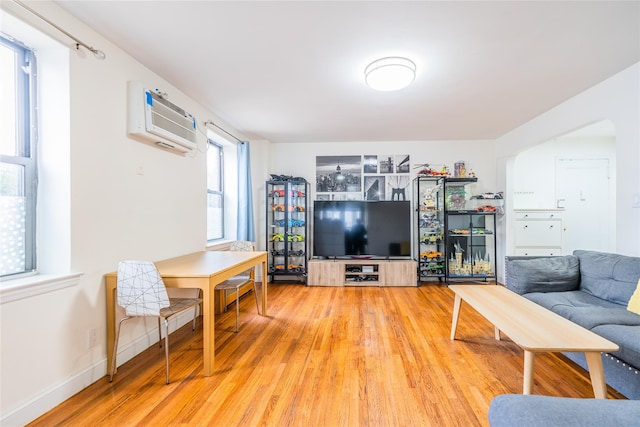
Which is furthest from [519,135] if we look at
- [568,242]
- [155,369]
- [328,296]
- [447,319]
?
[155,369]

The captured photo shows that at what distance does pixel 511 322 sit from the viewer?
1841 millimetres

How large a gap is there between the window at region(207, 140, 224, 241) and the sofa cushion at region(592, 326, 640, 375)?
408cm

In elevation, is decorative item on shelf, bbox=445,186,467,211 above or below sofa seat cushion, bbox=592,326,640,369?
above

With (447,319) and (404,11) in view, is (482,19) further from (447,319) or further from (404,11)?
(447,319)

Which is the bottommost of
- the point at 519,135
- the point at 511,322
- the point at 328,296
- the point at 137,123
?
the point at 328,296

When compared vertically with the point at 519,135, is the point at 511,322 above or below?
below

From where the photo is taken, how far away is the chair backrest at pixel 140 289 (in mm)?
1962

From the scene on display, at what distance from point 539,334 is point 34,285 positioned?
2849 millimetres

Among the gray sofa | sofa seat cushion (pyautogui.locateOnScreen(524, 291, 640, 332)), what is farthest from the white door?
sofa seat cushion (pyautogui.locateOnScreen(524, 291, 640, 332))

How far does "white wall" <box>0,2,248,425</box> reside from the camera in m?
1.61

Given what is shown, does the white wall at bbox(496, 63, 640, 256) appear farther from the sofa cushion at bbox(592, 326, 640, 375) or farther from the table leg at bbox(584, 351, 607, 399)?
the table leg at bbox(584, 351, 607, 399)

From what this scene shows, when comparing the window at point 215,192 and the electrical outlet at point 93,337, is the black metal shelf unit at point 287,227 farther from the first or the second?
the electrical outlet at point 93,337

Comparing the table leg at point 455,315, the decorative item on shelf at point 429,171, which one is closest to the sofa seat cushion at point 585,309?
the table leg at point 455,315

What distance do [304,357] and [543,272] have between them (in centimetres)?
243
